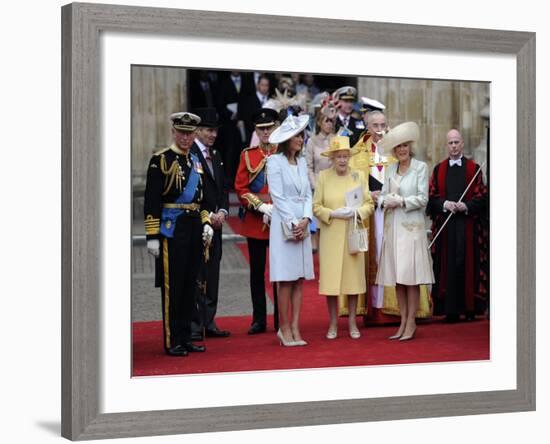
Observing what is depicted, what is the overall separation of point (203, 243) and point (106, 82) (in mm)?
1642

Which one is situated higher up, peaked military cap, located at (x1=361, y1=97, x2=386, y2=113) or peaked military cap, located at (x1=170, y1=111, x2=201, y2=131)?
peaked military cap, located at (x1=361, y1=97, x2=386, y2=113)

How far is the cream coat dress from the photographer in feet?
39.7

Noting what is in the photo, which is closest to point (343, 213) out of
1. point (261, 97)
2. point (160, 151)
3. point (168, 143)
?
point (168, 143)

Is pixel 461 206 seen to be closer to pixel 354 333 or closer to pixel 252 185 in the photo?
pixel 354 333

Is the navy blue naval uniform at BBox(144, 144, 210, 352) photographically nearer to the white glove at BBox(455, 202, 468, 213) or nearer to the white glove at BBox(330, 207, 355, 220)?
the white glove at BBox(330, 207, 355, 220)

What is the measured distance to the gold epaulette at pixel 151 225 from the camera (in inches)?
436

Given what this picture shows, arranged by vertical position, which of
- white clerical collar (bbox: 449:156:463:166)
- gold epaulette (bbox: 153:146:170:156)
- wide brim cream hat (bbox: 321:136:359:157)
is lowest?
white clerical collar (bbox: 449:156:463:166)

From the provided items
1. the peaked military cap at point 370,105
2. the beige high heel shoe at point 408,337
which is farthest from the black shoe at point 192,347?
the peaked military cap at point 370,105

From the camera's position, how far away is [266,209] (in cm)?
1215

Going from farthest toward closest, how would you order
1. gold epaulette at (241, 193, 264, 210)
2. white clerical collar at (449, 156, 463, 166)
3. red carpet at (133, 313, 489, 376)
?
white clerical collar at (449, 156, 463, 166), gold epaulette at (241, 193, 264, 210), red carpet at (133, 313, 489, 376)

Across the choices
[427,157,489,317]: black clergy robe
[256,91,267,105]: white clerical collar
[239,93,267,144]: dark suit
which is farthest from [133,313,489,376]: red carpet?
[256,91,267,105]: white clerical collar

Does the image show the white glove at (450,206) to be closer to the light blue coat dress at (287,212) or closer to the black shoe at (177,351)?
the light blue coat dress at (287,212)

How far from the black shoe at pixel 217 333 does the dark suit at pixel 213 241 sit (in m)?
0.03

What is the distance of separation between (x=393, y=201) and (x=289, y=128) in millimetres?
1002
